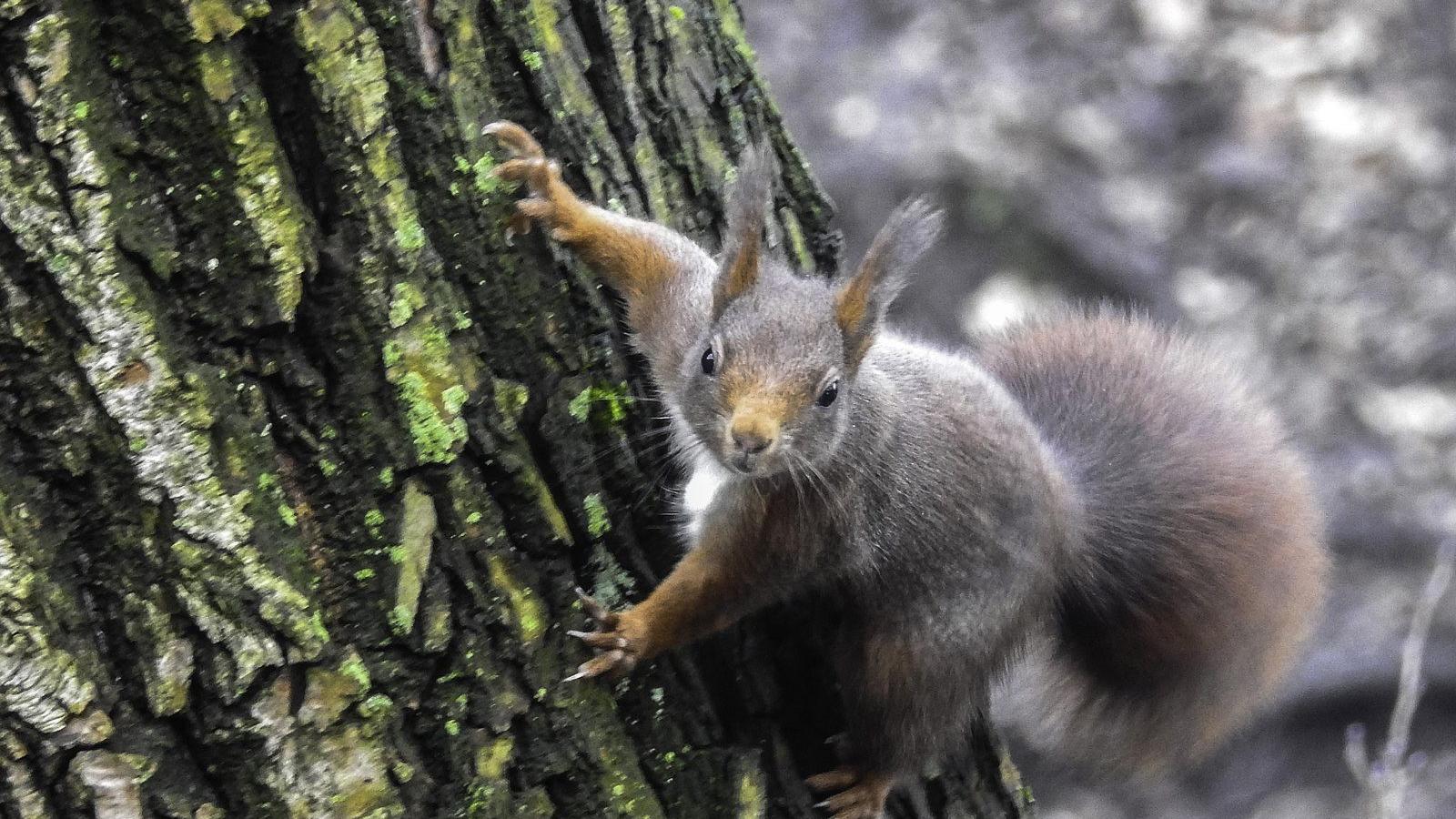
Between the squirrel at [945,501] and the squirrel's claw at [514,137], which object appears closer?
the squirrel's claw at [514,137]

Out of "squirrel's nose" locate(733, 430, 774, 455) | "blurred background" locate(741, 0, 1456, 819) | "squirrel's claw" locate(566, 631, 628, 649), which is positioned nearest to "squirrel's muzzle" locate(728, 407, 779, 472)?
"squirrel's nose" locate(733, 430, 774, 455)

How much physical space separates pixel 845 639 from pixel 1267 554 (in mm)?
878

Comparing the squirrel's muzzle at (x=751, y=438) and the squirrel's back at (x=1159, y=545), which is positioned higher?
the squirrel's muzzle at (x=751, y=438)

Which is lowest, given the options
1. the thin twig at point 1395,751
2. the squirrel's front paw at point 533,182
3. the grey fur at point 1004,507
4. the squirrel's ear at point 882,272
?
the thin twig at point 1395,751

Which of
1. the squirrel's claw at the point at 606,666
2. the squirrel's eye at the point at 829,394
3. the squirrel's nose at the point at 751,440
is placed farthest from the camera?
the squirrel's eye at the point at 829,394

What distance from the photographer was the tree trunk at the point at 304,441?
1.78m

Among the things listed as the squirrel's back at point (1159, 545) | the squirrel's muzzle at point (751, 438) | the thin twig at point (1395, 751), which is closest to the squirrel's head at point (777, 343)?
the squirrel's muzzle at point (751, 438)

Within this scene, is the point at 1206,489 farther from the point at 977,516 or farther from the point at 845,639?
the point at 845,639

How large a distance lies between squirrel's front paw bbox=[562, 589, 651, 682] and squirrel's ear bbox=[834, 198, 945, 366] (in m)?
0.60

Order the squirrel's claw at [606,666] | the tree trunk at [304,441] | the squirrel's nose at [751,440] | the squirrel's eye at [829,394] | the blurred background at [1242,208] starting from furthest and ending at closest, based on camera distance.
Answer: the blurred background at [1242,208] < the squirrel's eye at [829,394] < the squirrel's nose at [751,440] < the squirrel's claw at [606,666] < the tree trunk at [304,441]

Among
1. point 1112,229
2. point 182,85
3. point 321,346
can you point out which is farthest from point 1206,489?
point 1112,229

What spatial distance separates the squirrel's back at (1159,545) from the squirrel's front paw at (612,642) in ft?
3.23

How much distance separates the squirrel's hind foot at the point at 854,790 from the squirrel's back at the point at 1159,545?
0.56 m

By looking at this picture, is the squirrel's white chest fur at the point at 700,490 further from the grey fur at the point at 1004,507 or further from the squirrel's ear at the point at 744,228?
A: the squirrel's ear at the point at 744,228
